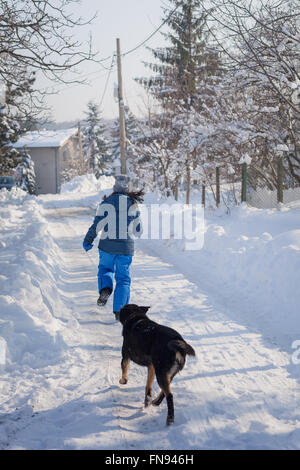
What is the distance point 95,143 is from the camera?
2282 inches

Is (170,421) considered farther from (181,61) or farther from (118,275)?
(181,61)

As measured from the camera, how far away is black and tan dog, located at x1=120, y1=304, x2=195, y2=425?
3242 mm

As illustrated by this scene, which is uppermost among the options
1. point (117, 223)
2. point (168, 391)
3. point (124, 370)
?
point (117, 223)

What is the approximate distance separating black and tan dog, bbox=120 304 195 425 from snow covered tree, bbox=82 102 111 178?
2176 inches

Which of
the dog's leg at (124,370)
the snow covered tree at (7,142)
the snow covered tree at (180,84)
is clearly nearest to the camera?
the dog's leg at (124,370)

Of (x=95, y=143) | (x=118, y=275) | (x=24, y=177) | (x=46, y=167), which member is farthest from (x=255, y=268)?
(x=95, y=143)

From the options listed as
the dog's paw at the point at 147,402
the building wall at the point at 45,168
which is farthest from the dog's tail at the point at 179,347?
the building wall at the point at 45,168

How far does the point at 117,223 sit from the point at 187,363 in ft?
7.22

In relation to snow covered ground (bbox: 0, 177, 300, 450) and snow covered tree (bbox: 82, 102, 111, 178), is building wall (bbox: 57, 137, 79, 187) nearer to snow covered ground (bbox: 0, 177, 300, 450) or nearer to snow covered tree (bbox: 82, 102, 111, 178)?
snow covered tree (bbox: 82, 102, 111, 178)

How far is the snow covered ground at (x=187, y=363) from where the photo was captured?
3.18 meters

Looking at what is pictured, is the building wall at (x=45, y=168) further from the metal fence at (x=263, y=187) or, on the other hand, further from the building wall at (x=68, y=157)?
the metal fence at (x=263, y=187)

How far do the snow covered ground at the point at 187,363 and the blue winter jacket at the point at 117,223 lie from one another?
1.04m

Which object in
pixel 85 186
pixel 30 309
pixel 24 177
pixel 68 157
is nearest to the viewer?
pixel 30 309
